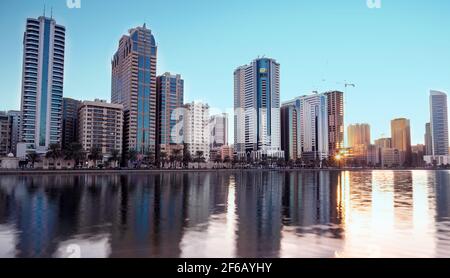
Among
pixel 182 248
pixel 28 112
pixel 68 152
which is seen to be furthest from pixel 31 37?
pixel 182 248

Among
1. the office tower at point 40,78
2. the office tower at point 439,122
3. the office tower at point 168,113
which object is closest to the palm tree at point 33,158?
the office tower at point 40,78

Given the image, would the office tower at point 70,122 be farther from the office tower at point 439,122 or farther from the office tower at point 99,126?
the office tower at point 439,122

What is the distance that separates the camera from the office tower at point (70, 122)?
563 ft

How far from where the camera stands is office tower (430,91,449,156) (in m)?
→ 112

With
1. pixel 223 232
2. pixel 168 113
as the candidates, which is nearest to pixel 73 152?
pixel 168 113

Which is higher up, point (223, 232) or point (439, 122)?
point (439, 122)

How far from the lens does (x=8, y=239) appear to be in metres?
12.4

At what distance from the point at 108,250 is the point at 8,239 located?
4.47 metres

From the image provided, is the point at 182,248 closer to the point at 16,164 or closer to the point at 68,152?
the point at 68,152

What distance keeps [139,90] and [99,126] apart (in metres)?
29.6

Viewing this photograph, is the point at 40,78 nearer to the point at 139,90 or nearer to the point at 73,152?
the point at 73,152

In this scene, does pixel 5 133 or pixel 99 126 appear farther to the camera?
pixel 99 126

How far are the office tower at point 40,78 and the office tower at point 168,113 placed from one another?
6254 cm

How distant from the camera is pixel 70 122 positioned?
17950 centimetres
